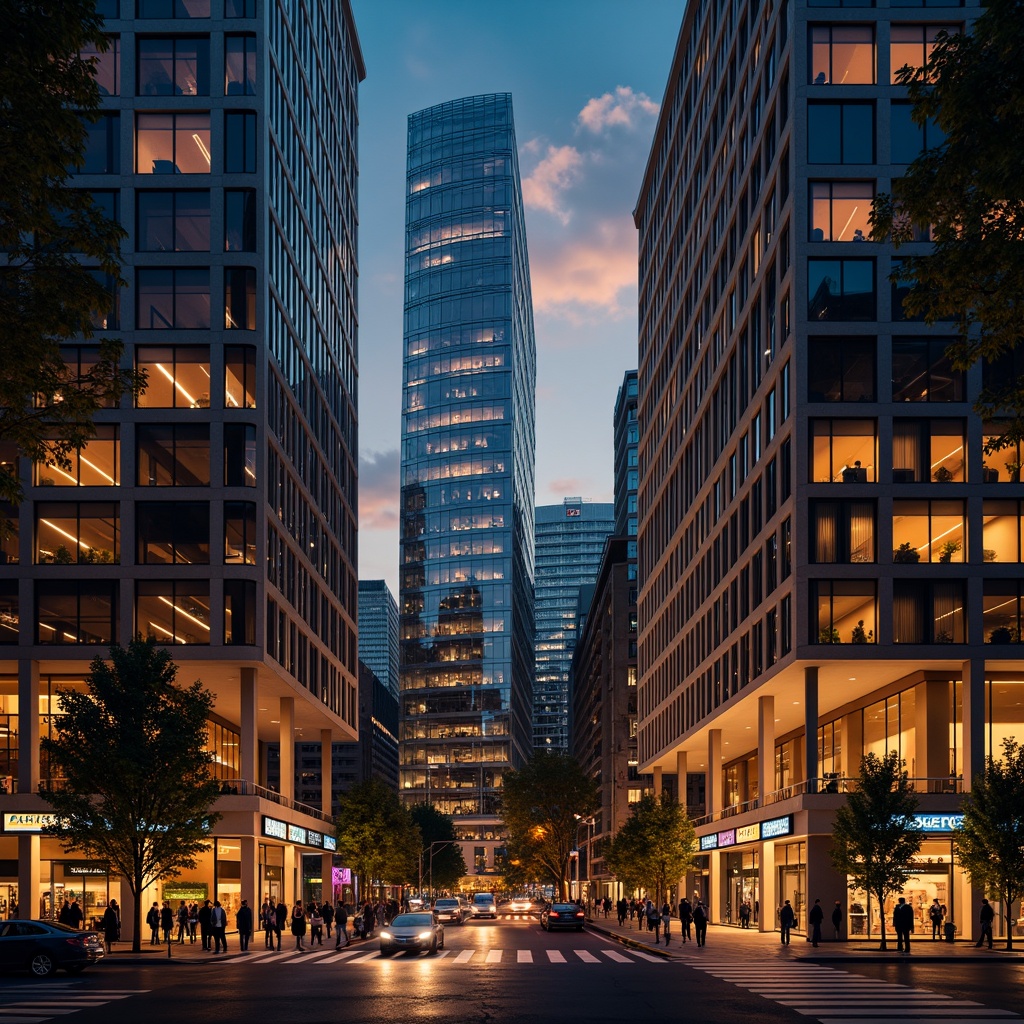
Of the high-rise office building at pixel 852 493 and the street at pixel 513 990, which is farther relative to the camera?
the high-rise office building at pixel 852 493

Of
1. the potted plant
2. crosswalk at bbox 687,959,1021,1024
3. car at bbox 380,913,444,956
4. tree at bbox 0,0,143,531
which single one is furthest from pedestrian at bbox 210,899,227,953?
the potted plant

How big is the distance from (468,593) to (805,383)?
14819 centimetres

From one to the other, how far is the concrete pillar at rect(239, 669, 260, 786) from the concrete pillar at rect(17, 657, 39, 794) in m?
8.96

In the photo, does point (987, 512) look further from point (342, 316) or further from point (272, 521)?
point (342, 316)

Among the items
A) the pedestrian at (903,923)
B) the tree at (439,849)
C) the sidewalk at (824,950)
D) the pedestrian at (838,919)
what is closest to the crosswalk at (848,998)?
the sidewalk at (824,950)

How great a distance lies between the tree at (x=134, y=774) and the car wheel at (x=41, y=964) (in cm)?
954

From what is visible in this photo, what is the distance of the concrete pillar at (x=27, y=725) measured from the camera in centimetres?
5641

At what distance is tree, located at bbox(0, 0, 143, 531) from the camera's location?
17641 millimetres

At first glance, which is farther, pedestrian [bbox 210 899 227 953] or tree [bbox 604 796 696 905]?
tree [bbox 604 796 696 905]

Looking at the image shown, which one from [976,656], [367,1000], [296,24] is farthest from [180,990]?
[296,24]

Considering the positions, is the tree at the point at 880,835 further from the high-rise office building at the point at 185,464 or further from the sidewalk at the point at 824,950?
the high-rise office building at the point at 185,464

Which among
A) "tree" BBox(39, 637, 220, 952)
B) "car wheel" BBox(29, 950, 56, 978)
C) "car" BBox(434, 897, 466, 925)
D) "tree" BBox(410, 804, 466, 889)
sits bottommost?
"tree" BBox(410, 804, 466, 889)

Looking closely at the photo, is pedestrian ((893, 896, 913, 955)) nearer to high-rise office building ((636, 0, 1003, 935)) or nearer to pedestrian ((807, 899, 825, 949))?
pedestrian ((807, 899, 825, 949))

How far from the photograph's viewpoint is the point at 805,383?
53000mm
